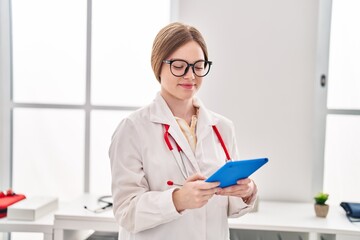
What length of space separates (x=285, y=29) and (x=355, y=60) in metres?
0.50

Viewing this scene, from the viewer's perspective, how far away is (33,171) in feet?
8.45

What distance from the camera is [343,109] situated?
2.33 meters

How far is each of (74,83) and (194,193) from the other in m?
1.70

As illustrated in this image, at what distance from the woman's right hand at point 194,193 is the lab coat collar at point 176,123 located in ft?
0.52

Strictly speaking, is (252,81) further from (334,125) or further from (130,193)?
(130,193)

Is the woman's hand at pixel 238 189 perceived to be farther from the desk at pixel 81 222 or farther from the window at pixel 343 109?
the window at pixel 343 109

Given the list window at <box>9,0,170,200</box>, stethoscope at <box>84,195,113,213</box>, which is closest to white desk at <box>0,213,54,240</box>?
stethoscope at <box>84,195,113,213</box>

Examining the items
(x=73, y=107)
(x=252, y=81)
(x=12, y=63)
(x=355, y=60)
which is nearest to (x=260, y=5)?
(x=252, y=81)

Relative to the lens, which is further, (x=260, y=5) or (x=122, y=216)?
(x=260, y=5)

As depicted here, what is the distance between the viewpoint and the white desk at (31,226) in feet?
6.25

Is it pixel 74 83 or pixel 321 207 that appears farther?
pixel 74 83

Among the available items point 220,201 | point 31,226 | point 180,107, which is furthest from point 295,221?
point 31,226

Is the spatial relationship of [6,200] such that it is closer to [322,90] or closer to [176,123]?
[176,123]

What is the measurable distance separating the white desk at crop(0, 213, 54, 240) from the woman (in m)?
0.77
